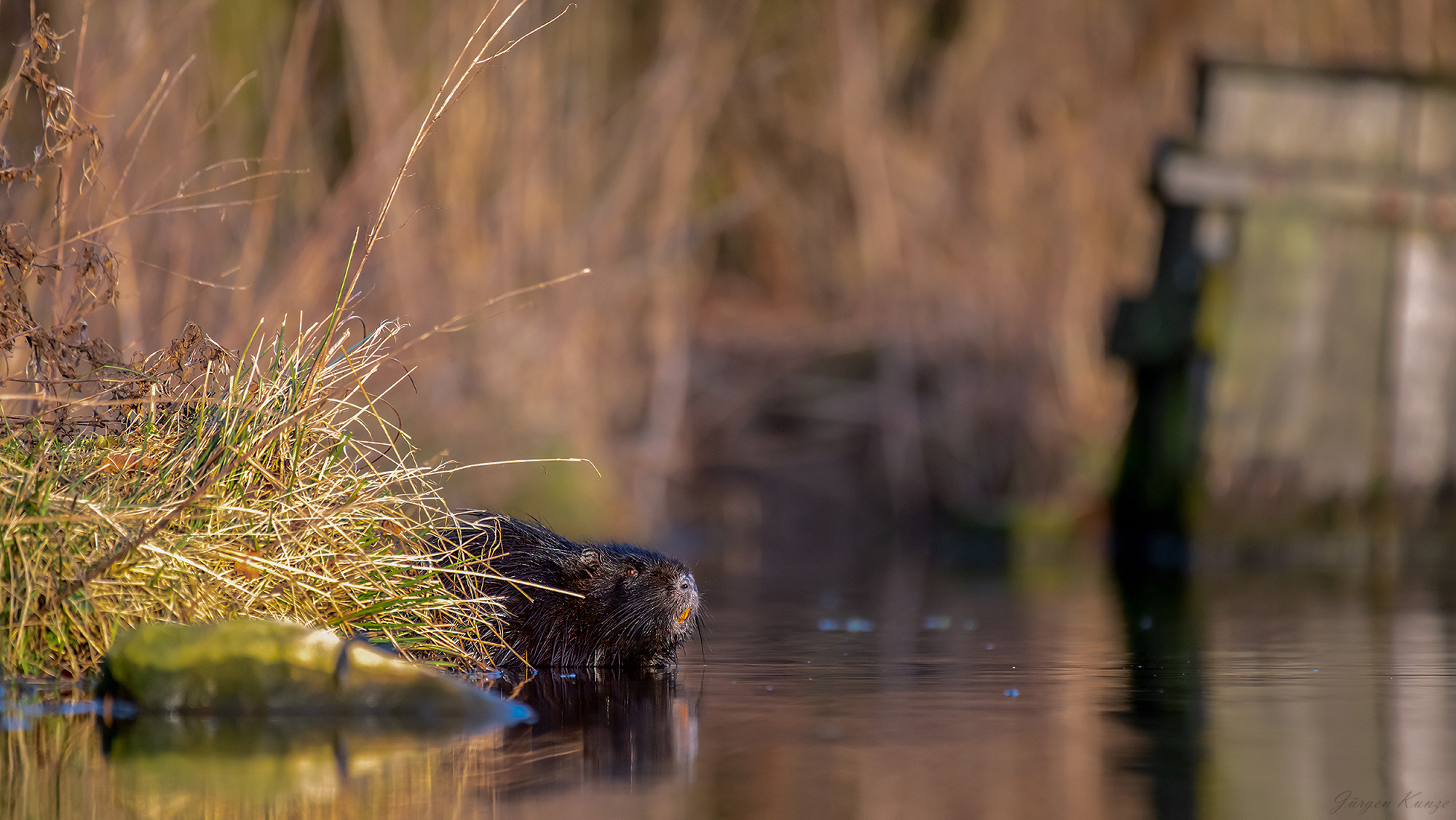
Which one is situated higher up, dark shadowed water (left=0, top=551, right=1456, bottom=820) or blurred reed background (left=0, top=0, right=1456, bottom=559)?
blurred reed background (left=0, top=0, right=1456, bottom=559)

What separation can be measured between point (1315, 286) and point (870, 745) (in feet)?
20.0

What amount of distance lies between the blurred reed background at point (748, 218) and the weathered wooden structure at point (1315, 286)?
0.50 m

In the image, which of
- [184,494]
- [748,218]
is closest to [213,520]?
[184,494]

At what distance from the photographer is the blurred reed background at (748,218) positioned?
8.97 meters

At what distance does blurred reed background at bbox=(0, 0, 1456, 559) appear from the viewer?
8.97 m

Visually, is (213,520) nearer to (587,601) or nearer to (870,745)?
(587,601)

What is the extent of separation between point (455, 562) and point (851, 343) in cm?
779

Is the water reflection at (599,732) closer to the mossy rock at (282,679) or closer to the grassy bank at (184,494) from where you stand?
the mossy rock at (282,679)

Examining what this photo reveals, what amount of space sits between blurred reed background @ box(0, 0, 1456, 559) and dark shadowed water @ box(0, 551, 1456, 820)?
3970 millimetres
